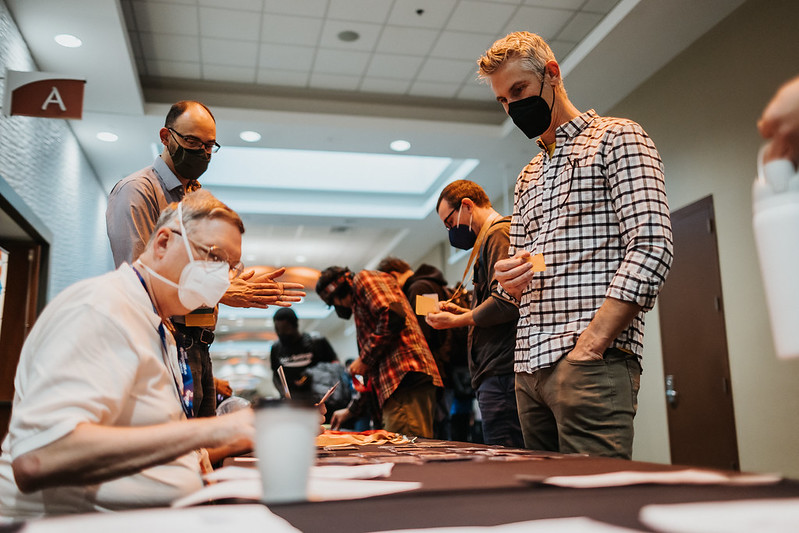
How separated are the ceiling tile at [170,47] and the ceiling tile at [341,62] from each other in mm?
910

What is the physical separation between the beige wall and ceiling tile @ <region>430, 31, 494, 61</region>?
129cm

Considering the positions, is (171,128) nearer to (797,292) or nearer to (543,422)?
(543,422)

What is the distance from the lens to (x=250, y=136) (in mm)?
5750

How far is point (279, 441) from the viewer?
0.70 m

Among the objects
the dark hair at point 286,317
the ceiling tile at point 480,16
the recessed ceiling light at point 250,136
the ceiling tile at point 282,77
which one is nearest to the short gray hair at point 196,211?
the dark hair at point 286,317

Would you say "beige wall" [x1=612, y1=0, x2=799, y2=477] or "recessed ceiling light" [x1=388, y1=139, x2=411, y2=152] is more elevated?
"recessed ceiling light" [x1=388, y1=139, x2=411, y2=152]

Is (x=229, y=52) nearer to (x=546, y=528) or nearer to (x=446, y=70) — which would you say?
(x=446, y=70)

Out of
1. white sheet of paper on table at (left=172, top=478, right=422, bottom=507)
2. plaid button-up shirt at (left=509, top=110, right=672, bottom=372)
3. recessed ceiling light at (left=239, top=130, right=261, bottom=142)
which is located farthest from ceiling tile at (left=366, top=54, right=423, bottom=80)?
white sheet of paper on table at (left=172, top=478, right=422, bottom=507)

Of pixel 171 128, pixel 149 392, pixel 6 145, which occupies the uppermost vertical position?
pixel 6 145

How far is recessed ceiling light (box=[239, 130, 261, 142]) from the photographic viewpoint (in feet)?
18.6

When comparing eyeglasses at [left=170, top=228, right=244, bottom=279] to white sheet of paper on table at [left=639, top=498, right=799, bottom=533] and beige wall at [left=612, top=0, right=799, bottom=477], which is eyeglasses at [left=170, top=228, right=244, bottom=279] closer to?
white sheet of paper on table at [left=639, top=498, right=799, bottom=533]

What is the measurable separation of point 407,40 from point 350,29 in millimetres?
434

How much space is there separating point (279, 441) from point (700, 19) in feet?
13.8

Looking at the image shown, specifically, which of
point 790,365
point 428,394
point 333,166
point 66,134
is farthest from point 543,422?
point 333,166
